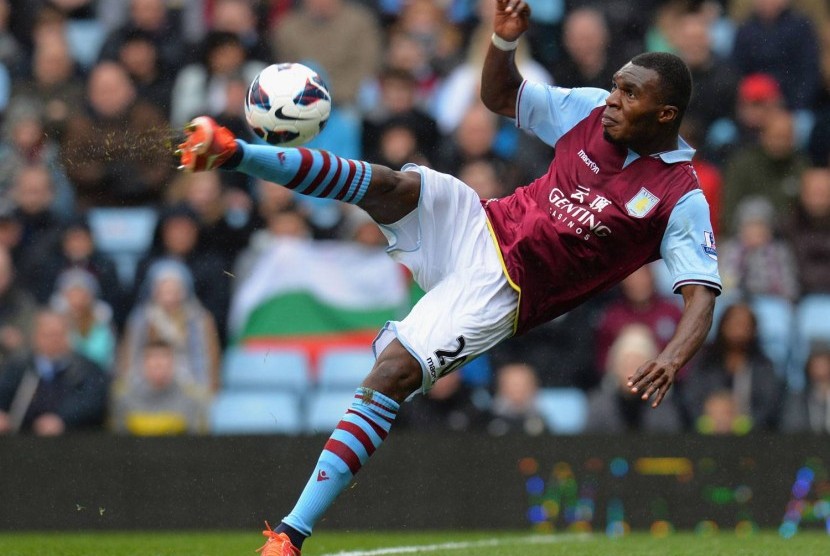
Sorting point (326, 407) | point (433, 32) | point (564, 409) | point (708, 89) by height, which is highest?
point (433, 32)

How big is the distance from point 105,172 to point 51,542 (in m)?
4.28

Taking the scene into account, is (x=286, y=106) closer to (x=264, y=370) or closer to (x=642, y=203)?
(x=642, y=203)

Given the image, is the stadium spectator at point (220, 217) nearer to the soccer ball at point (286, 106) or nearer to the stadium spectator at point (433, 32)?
the stadium spectator at point (433, 32)

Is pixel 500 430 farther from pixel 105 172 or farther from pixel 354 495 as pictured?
pixel 105 172

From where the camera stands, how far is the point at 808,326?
10914mm

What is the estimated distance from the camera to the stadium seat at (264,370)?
1101 cm

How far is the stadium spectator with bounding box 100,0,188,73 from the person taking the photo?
1290cm

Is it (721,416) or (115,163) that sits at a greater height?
(115,163)

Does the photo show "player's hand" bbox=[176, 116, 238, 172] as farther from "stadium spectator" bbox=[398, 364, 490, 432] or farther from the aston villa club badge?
"stadium spectator" bbox=[398, 364, 490, 432]

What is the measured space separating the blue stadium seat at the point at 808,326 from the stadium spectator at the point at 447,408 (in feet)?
7.81

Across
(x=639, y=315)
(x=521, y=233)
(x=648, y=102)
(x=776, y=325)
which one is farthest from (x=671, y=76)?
(x=776, y=325)

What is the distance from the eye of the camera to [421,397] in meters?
10.6

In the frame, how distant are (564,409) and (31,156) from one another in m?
4.84

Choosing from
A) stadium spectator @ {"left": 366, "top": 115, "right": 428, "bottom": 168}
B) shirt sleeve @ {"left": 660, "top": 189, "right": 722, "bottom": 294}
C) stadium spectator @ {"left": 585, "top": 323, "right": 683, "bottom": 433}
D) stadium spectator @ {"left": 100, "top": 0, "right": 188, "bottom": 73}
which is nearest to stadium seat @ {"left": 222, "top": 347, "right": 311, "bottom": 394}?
stadium spectator @ {"left": 366, "top": 115, "right": 428, "bottom": 168}
